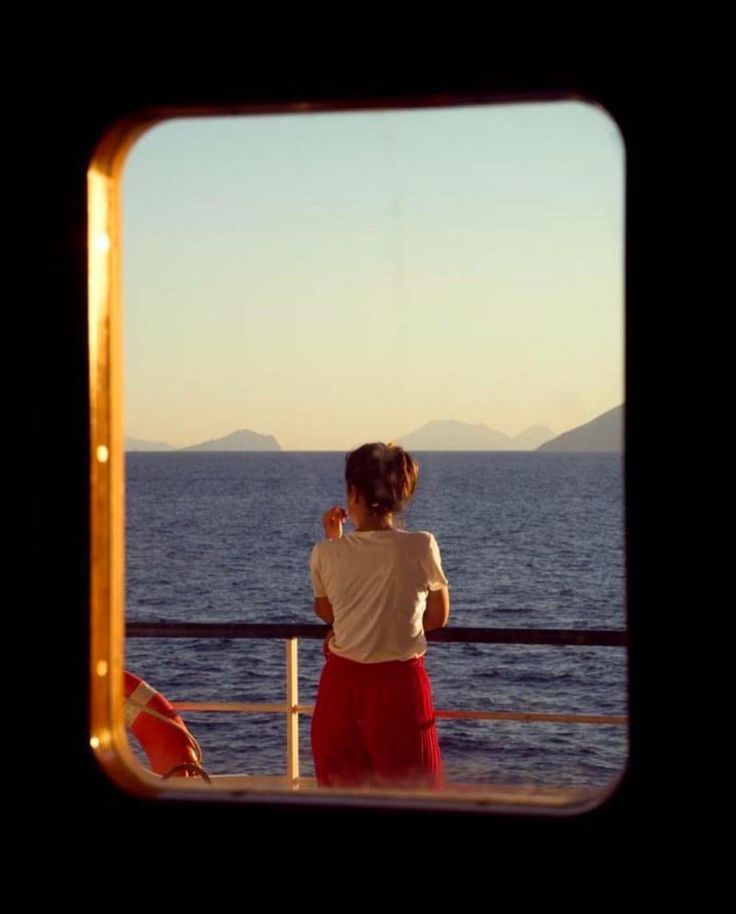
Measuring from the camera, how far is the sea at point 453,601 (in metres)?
23.3

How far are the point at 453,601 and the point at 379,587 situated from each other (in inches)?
1563

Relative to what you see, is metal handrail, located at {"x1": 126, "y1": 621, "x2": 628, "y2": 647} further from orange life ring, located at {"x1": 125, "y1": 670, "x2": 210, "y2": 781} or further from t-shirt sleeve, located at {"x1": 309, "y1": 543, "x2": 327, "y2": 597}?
orange life ring, located at {"x1": 125, "y1": 670, "x2": 210, "y2": 781}

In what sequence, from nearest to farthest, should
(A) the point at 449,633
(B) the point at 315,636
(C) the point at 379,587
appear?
(C) the point at 379,587 < (A) the point at 449,633 < (B) the point at 315,636

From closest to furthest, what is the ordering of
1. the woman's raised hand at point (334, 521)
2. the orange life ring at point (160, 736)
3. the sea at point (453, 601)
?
the woman's raised hand at point (334, 521)
the orange life ring at point (160, 736)
the sea at point (453, 601)

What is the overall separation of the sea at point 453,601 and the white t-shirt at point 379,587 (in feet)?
0.53

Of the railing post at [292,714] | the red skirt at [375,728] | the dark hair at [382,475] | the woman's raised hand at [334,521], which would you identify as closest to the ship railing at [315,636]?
the railing post at [292,714]

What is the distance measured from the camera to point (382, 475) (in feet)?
9.76

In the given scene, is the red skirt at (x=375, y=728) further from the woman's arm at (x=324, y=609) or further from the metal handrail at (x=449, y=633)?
the metal handrail at (x=449, y=633)

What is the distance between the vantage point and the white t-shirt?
292 cm

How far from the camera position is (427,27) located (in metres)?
1.57

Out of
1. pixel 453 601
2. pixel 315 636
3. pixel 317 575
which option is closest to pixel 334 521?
pixel 317 575

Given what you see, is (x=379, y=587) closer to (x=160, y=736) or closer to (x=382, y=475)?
(x=382, y=475)

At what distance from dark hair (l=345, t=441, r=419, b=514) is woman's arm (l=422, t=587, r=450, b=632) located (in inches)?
8.0

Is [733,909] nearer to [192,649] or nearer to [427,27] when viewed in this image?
[427,27]
